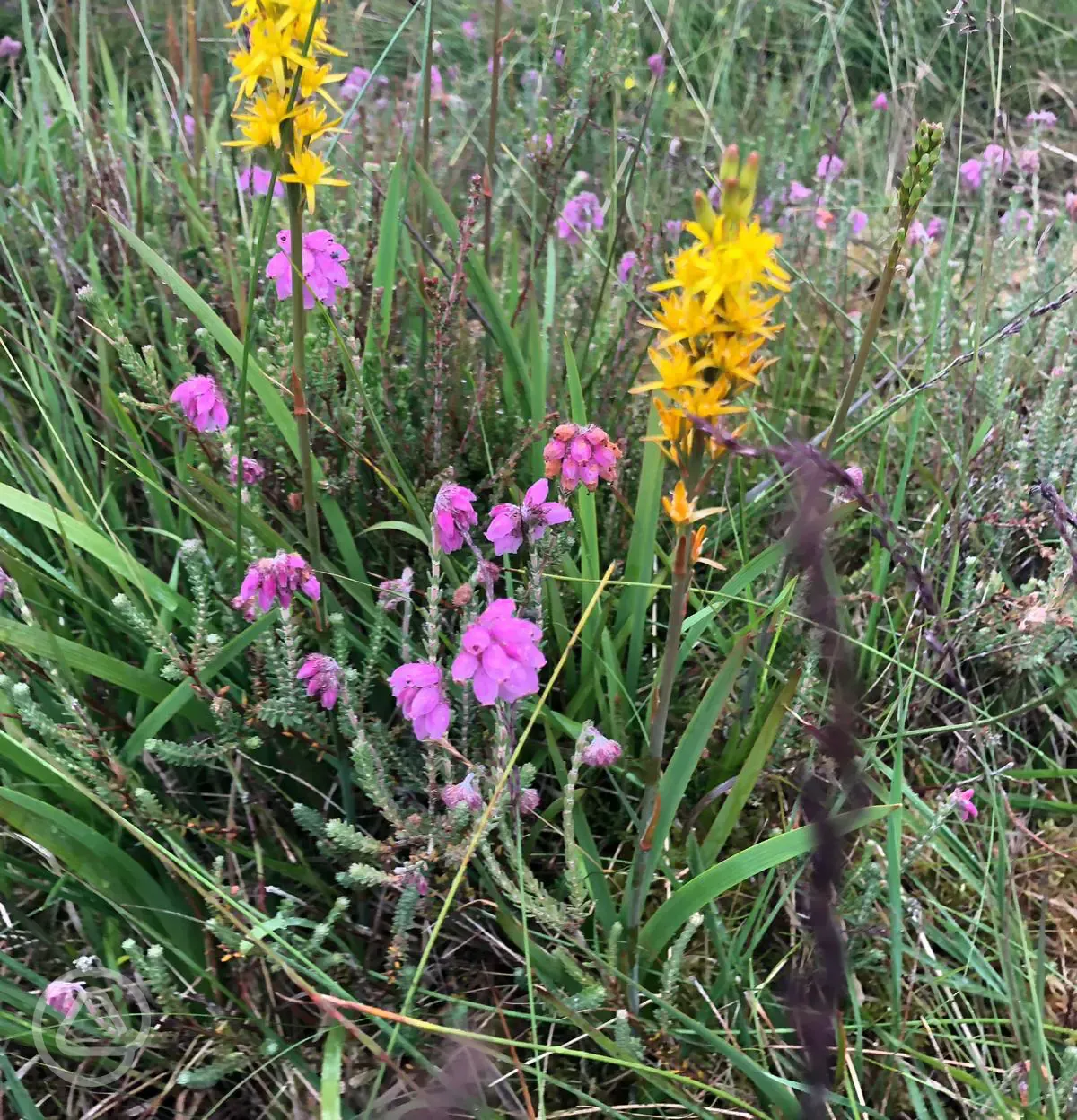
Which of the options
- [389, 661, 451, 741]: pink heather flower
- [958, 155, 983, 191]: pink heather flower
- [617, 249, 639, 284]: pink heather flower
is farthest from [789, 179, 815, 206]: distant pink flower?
[389, 661, 451, 741]: pink heather flower

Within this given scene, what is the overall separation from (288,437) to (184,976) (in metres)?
0.76

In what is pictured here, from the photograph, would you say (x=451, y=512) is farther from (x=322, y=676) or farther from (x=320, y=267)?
(x=320, y=267)

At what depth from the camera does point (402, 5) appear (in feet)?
17.1

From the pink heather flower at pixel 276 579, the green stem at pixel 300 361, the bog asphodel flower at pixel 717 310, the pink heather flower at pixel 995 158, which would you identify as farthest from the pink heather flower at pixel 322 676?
the pink heather flower at pixel 995 158

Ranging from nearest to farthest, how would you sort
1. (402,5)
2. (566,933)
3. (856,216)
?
(566,933), (856,216), (402,5)

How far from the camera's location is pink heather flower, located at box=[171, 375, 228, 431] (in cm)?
126

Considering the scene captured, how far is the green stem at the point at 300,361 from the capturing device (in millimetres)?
957

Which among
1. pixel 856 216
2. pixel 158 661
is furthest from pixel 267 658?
pixel 856 216

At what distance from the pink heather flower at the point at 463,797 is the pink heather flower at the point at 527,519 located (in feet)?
0.95

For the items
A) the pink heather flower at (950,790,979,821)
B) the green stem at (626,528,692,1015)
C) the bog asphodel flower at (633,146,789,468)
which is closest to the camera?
the bog asphodel flower at (633,146,789,468)

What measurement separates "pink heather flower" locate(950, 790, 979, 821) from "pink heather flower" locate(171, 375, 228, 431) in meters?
1.14

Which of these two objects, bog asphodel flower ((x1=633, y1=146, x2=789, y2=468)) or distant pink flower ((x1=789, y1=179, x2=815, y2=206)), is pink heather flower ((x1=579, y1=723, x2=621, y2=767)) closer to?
bog asphodel flower ((x1=633, y1=146, x2=789, y2=468))

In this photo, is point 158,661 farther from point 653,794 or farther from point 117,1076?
point 653,794

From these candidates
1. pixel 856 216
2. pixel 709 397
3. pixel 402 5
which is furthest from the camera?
pixel 402 5
